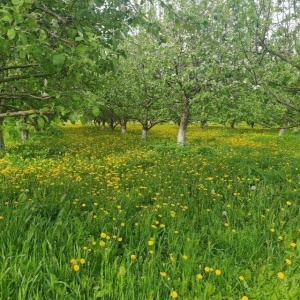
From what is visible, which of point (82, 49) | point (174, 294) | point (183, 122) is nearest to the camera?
point (82, 49)

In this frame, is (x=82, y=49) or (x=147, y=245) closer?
(x=82, y=49)

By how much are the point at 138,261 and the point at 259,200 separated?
366 cm

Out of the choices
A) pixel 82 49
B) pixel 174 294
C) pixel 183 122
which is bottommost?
pixel 174 294

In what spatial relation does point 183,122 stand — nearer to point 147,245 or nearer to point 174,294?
point 147,245

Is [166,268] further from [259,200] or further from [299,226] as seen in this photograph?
[259,200]

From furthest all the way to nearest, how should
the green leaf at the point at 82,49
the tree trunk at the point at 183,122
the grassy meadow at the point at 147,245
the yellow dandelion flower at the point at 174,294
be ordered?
the tree trunk at the point at 183,122
the grassy meadow at the point at 147,245
the yellow dandelion flower at the point at 174,294
the green leaf at the point at 82,49

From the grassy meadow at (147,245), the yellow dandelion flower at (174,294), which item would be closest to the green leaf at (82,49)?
the grassy meadow at (147,245)

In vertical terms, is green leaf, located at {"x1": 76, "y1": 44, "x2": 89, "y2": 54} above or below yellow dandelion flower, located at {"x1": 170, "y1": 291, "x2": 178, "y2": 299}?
above

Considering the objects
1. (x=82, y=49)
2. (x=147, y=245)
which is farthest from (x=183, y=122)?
(x=82, y=49)

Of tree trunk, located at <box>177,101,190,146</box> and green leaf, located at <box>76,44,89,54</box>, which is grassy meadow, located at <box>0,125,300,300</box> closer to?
green leaf, located at <box>76,44,89,54</box>

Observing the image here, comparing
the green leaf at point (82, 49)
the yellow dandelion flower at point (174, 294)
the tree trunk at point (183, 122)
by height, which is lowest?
the yellow dandelion flower at point (174, 294)

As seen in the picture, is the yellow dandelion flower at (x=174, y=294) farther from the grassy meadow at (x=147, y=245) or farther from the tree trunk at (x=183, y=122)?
the tree trunk at (x=183, y=122)

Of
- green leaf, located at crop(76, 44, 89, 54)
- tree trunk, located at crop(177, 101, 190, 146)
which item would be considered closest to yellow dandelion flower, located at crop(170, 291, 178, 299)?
green leaf, located at crop(76, 44, 89, 54)

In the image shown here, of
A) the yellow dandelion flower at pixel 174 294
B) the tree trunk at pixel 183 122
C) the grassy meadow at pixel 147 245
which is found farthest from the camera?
the tree trunk at pixel 183 122
